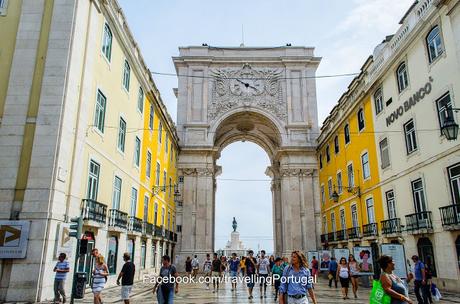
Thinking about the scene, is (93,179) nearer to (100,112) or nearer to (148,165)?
(100,112)

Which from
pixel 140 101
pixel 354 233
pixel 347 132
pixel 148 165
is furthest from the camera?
pixel 347 132

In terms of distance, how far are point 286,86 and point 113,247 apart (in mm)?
26263

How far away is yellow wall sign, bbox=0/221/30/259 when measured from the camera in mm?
10297

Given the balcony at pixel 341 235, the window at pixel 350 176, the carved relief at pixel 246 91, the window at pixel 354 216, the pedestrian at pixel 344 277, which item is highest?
the carved relief at pixel 246 91

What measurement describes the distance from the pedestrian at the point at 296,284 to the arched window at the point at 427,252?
38.0ft

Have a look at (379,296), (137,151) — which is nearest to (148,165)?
(137,151)

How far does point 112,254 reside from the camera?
15.7 metres

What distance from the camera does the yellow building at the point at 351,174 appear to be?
69.8 ft

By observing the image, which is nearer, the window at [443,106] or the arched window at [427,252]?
the window at [443,106]

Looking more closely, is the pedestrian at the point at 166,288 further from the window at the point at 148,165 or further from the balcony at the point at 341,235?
the balcony at the point at 341,235

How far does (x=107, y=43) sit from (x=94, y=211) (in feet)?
24.2

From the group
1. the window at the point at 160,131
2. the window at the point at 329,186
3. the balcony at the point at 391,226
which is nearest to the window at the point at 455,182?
the balcony at the point at 391,226

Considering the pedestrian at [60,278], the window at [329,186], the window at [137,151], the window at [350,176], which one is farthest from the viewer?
the window at [329,186]

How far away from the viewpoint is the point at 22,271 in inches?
402
